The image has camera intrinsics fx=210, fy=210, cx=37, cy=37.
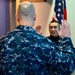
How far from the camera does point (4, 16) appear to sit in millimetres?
3389

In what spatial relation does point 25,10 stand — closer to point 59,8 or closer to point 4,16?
point 4,16

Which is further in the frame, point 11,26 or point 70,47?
point 11,26

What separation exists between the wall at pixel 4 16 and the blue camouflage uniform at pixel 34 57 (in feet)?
6.81

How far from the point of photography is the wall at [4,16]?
3346 millimetres

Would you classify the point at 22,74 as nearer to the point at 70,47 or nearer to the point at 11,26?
the point at 70,47

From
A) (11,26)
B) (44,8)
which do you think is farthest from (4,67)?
(44,8)

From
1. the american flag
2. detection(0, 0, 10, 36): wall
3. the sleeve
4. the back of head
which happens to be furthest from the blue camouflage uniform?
the american flag

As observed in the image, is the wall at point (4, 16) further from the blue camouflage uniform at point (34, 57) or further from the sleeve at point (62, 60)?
the sleeve at point (62, 60)

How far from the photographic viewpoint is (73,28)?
12.7 feet

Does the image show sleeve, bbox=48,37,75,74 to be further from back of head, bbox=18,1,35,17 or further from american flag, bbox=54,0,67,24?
american flag, bbox=54,0,67,24

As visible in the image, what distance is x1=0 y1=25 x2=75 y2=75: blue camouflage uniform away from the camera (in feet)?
4.18

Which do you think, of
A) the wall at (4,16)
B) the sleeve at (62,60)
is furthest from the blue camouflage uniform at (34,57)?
the wall at (4,16)

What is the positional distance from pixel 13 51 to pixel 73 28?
2697 millimetres

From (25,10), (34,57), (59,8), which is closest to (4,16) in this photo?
(59,8)
